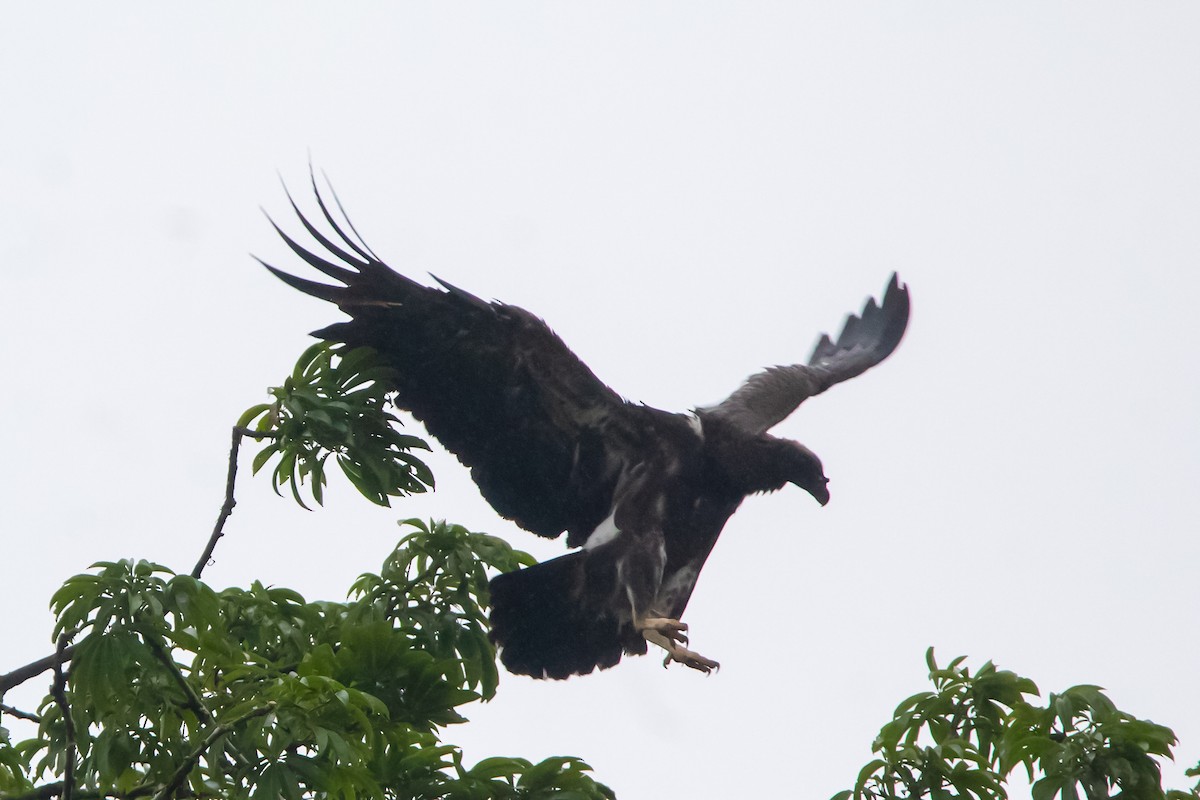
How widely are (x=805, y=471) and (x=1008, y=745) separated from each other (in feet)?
6.38

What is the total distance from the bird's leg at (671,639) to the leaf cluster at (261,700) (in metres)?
0.67

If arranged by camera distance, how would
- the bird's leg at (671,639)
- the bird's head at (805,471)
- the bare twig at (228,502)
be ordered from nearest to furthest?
the bare twig at (228,502) < the bird's leg at (671,639) < the bird's head at (805,471)

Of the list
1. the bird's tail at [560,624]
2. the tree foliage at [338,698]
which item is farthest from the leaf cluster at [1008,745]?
the bird's tail at [560,624]

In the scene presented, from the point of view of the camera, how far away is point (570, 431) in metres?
5.12

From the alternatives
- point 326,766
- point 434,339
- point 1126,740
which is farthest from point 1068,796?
point 434,339

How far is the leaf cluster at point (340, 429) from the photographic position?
14.3 ft

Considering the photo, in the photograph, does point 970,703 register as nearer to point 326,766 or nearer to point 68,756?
point 326,766

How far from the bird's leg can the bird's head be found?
1024mm

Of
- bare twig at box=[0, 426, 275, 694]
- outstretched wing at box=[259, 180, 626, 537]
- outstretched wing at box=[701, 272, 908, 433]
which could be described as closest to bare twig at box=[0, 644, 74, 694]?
bare twig at box=[0, 426, 275, 694]

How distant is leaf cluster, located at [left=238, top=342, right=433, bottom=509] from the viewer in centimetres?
435

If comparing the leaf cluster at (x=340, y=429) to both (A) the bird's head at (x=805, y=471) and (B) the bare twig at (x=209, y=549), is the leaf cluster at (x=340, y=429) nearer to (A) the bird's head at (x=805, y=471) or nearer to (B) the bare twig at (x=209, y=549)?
(B) the bare twig at (x=209, y=549)

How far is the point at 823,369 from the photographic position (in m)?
6.53

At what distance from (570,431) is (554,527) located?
0.43 metres

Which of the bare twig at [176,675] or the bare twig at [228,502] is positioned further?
the bare twig at [228,502]
